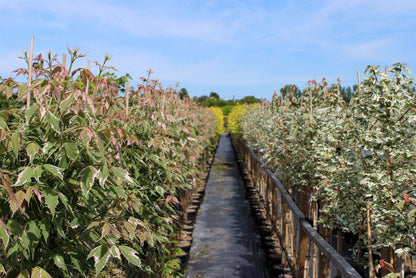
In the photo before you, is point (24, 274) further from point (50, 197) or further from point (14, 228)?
point (50, 197)

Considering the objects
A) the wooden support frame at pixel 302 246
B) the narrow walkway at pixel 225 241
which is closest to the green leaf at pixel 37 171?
the wooden support frame at pixel 302 246

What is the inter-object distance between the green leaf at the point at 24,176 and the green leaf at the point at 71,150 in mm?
158

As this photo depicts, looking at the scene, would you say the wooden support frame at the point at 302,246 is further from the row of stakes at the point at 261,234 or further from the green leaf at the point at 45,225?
the green leaf at the point at 45,225

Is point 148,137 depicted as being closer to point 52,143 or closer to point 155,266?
point 155,266

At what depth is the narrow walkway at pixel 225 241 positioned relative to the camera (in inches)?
198

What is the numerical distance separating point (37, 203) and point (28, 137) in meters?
0.32

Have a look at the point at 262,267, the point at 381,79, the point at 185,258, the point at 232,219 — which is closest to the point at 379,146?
the point at 381,79

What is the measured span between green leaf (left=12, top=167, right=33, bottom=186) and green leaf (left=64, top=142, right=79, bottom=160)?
158 mm

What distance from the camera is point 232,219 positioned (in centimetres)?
784

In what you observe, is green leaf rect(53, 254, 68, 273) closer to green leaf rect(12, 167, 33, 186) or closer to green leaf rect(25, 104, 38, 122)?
green leaf rect(12, 167, 33, 186)

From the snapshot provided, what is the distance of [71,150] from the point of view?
5.30 ft

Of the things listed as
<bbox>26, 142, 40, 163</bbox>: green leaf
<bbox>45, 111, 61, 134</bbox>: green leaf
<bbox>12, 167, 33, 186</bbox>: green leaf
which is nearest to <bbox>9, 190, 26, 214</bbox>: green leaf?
<bbox>12, 167, 33, 186</bbox>: green leaf

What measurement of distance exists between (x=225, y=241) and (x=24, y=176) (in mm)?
5210

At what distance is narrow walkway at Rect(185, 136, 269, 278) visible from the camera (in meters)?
5.04
